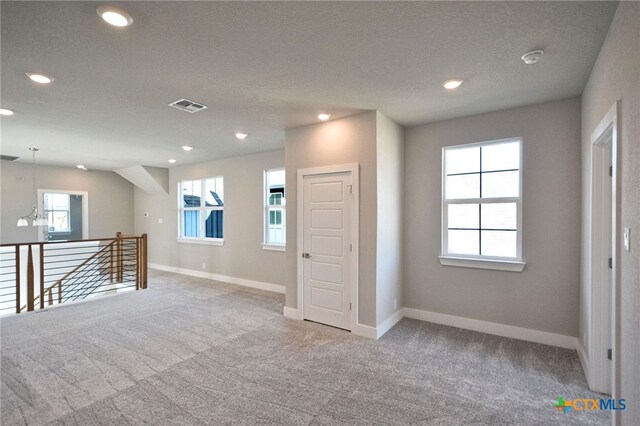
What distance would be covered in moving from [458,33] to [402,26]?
15.9 inches

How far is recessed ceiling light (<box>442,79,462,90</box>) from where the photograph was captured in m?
2.69

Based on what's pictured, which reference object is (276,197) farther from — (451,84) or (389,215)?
(451,84)

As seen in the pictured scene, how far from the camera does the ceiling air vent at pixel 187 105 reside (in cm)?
318

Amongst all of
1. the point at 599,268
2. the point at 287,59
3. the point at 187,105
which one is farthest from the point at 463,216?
the point at 187,105


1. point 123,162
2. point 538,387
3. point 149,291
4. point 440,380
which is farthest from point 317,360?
point 123,162

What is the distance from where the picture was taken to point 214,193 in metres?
6.81

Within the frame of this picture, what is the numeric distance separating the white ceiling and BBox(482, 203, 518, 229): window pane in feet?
3.77

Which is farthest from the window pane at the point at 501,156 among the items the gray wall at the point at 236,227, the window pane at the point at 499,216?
the gray wall at the point at 236,227

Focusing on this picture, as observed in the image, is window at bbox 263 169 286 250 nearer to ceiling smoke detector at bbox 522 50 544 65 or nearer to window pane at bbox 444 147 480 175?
window pane at bbox 444 147 480 175

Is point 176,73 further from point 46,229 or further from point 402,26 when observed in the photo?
point 46,229

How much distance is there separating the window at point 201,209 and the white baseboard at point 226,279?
2.55 feet

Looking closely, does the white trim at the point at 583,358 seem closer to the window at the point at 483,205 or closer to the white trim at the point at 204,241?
the window at the point at 483,205

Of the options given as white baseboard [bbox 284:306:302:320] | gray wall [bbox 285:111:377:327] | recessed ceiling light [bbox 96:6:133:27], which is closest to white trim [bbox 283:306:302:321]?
white baseboard [bbox 284:306:302:320]

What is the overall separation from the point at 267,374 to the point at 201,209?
5.20 metres
